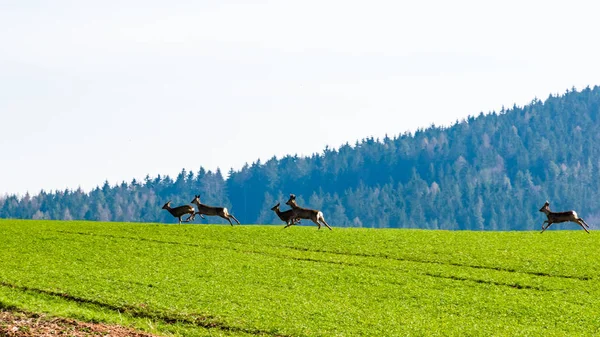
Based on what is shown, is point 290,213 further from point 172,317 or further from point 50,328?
point 50,328

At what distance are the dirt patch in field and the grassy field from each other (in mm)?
1157

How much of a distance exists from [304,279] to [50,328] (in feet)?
43.0

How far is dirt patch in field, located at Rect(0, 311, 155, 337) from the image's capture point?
91.3 ft

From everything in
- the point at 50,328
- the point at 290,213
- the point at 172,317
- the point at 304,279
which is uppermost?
the point at 290,213

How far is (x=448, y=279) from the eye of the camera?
39.4 metres

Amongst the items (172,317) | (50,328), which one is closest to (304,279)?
(172,317)

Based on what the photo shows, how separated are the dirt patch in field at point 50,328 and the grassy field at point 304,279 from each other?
1157 mm

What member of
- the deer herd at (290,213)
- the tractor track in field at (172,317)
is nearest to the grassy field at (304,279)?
the tractor track in field at (172,317)

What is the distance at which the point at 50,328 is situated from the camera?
93.2 ft

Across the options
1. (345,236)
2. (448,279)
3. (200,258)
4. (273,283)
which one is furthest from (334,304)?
(345,236)

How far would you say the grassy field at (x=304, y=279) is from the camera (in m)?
31.7

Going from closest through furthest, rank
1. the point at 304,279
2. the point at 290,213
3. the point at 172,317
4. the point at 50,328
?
1. the point at 50,328
2. the point at 172,317
3. the point at 304,279
4. the point at 290,213

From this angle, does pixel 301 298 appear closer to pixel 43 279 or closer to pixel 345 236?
pixel 43 279

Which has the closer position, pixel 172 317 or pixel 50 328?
pixel 50 328
